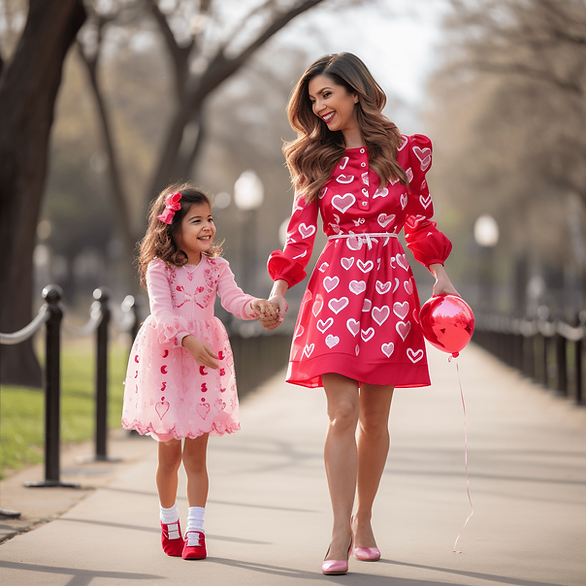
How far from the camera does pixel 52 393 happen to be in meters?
6.46

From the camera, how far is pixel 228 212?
5441 centimetres

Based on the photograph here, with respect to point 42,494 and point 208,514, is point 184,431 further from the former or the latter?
point 42,494

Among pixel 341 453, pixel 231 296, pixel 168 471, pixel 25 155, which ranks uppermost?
pixel 25 155

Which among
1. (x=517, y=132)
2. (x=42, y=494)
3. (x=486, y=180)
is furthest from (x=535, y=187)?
(x=42, y=494)

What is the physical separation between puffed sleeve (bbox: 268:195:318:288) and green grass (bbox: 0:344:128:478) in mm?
2791

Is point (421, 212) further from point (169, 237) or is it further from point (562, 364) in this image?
point (562, 364)

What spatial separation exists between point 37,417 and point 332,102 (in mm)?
6613

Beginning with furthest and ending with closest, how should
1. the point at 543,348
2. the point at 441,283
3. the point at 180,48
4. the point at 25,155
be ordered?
the point at 180,48
the point at 543,348
the point at 25,155
the point at 441,283

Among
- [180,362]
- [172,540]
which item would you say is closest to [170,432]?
[180,362]

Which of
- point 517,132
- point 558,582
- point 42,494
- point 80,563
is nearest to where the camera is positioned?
point 558,582

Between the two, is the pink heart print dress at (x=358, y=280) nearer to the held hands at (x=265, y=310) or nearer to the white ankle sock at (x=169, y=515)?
the held hands at (x=265, y=310)

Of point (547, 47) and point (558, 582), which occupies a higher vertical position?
point (547, 47)

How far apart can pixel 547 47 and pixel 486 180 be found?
34.0 ft

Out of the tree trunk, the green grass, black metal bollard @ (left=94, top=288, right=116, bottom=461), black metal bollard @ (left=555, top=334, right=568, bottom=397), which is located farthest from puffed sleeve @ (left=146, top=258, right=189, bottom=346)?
black metal bollard @ (left=555, top=334, right=568, bottom=397)
